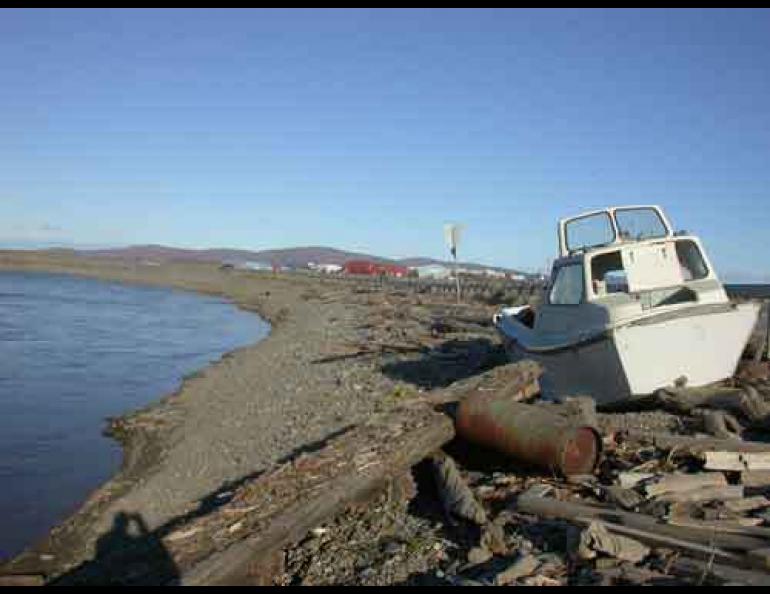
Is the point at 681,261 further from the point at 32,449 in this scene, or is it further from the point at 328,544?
the point at 32,449

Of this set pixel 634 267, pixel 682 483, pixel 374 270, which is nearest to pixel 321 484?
pixel 682 483

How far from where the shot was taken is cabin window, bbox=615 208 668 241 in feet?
40.4

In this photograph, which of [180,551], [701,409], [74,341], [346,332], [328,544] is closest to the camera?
[180,551]

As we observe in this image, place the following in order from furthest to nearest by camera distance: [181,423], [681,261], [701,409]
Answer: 1. [181,423]
2. [681,261]
3. [701,409]

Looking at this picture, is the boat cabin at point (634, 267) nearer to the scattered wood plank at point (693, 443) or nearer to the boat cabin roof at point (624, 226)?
the boat cabin roof at point (624, 226)

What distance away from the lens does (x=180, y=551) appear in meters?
5.67

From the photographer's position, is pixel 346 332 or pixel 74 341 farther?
pixel 74 341

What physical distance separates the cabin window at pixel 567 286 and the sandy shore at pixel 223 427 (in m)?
3.64

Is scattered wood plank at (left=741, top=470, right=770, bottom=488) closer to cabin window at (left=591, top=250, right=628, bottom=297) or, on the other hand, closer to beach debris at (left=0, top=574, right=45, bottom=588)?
cabin window at (left=591, top=250, right=628, bottom=297)

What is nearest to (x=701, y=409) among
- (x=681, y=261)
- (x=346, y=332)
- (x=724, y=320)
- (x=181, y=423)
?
(x=724, y=320)

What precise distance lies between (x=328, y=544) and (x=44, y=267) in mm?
130446

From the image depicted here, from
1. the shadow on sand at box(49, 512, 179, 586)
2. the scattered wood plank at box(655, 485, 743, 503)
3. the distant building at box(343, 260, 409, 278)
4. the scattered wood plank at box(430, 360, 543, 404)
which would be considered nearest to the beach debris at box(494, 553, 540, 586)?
the scattered wood plank at box(655, 485, 743, 503)

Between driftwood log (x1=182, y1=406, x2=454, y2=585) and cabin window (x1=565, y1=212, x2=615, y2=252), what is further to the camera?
cabin window (x1=565, y1=212, x2=615, y2=252)

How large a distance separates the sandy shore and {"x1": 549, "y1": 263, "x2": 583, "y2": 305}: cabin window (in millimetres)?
3642
